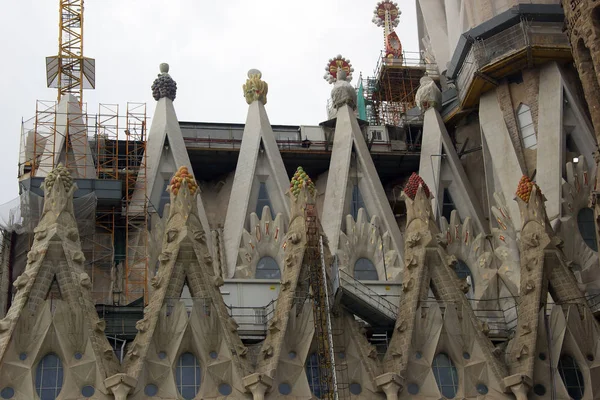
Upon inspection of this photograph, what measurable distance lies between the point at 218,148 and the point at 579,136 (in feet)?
42.2

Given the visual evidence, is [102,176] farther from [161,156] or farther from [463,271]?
[463,271]

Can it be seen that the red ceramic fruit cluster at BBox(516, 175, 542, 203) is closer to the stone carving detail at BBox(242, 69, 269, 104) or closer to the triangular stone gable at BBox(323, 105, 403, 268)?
the triangular stone gable at BBox(323, 105, 403, 268)

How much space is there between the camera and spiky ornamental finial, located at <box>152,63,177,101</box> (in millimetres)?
39688

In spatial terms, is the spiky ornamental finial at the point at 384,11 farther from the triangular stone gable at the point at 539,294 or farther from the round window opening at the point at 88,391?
the round window opening at the point at 88,391

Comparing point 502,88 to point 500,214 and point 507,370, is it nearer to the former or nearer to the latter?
point 500,214

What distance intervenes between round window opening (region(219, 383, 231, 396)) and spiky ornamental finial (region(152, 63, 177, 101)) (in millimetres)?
14198

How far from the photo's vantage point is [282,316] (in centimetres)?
2972

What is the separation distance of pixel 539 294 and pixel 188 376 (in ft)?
33.4

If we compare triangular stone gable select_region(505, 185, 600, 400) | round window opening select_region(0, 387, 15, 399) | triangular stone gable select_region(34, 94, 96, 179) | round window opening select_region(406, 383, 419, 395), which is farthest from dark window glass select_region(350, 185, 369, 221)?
round window opening select_region(0, 387, 15, 399)

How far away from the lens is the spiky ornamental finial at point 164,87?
130ft

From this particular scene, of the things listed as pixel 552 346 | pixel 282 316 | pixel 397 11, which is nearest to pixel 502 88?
pixel 552 346

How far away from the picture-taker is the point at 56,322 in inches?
1121

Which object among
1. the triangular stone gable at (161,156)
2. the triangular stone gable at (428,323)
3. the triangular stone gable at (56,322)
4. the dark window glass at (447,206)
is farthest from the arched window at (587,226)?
the triangular stone gable at (56,322)

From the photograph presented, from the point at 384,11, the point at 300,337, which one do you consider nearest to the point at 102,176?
the point at 300,337
